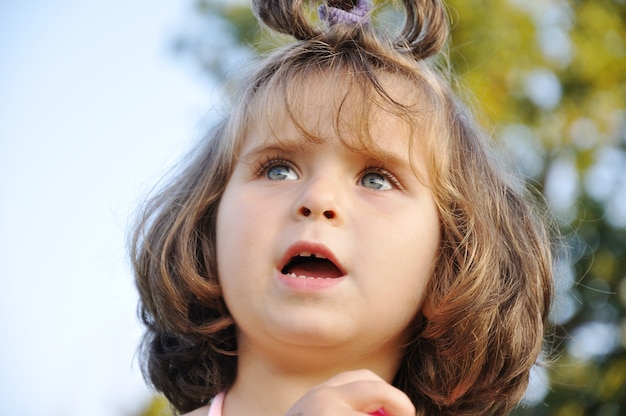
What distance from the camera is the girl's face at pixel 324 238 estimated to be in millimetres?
1621

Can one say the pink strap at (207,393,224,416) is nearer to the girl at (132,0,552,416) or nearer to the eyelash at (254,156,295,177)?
the girl at (132,0,552,416)

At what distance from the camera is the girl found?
5.44 feet

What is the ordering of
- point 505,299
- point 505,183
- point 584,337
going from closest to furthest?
1. point 505,299
2. point 505,183
3. point 584,337

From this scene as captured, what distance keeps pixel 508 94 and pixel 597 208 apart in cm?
174

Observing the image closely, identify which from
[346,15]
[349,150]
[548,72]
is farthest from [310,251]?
[548,72]

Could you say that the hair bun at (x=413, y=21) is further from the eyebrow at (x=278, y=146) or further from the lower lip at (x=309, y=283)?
the lower lip at (x=309, y=283)

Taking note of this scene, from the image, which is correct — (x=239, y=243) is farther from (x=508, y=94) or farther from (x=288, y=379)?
(x=508, y=94)

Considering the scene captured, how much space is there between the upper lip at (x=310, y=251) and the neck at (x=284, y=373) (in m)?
0.19

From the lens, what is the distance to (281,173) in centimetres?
179

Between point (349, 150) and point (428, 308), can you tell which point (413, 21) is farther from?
point (428, 308)

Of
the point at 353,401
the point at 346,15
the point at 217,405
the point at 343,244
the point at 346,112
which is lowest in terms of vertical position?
the point at 217,405

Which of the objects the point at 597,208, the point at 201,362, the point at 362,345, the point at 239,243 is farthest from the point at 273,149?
the point at 597,208

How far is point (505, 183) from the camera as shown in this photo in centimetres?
213

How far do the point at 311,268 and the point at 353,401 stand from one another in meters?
0.44
